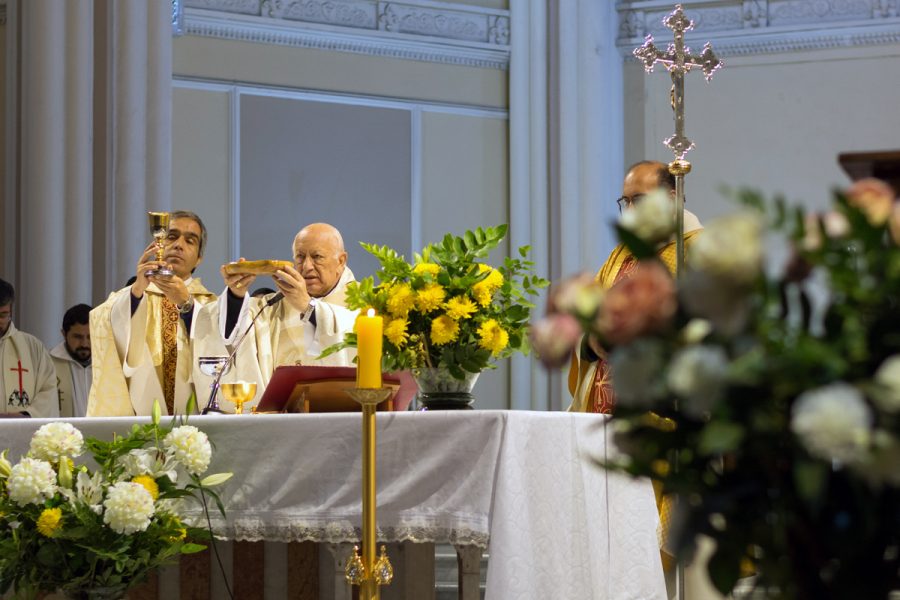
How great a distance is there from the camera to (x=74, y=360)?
785cm

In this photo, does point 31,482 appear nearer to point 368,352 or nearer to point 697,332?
point 368,352

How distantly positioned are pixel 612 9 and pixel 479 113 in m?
1.26

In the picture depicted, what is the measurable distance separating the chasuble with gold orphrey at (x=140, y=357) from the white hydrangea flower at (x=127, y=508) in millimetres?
1887

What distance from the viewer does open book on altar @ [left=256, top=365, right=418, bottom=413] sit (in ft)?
13.1

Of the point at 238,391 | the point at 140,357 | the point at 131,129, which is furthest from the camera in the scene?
the point at 131,129

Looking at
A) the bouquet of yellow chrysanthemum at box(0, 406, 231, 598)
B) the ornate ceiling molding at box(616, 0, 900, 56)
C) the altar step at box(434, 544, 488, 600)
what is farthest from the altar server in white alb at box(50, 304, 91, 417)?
the ornate ceiling molding at box(616, 0, 900, 56)

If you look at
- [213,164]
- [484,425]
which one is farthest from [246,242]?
[484,425]

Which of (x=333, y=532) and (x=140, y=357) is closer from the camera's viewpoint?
(x=333, y=532)

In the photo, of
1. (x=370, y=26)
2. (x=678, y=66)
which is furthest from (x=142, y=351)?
(x=370, y=26)

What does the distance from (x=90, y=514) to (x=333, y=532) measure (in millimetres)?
687

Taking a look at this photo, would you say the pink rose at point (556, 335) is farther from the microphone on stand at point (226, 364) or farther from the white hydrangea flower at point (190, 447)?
the microphone on stand at point (226, 364)

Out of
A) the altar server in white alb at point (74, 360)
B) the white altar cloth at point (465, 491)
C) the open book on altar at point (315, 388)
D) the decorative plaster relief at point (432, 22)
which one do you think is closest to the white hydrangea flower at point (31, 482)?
the white altar cloth at point (465, 491)

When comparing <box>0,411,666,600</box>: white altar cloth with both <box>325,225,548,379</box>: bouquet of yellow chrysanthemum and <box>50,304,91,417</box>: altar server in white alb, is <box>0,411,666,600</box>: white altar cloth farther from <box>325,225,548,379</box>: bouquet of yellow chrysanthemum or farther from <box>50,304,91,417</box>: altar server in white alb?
<box>50,304,91,417</box>: altar server in white alb

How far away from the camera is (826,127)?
387 inches
